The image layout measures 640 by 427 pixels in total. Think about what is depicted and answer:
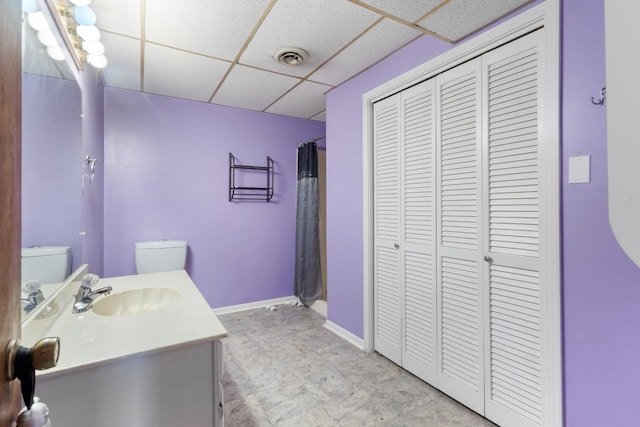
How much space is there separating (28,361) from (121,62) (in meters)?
2.46

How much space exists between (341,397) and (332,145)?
2.03m

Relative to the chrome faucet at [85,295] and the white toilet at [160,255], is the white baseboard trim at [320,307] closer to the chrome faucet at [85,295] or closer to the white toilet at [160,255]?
the white toilet at [160,255]

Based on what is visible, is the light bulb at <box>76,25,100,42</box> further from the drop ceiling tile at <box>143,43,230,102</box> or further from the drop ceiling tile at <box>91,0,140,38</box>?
the drop ceiling tile at <box>143,43,230,102</box>

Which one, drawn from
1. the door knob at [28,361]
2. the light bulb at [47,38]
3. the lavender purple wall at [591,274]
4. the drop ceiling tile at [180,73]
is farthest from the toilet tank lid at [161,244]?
the lavender purple wall at [591,274]

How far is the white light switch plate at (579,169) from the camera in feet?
4.04

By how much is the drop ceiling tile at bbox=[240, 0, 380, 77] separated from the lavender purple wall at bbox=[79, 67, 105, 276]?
41.2 inches

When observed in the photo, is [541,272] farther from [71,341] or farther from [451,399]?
[71,341]

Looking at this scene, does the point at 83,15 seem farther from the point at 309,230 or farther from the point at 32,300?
the point at 309,230

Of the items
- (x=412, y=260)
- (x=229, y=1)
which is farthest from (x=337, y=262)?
(x=229, y=1)

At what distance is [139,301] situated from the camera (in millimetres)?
1594

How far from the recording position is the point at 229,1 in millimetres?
1562

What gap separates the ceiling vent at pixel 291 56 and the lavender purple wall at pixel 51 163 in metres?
1.22

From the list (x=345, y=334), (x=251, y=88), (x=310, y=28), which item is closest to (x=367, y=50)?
(x=310, y=28)

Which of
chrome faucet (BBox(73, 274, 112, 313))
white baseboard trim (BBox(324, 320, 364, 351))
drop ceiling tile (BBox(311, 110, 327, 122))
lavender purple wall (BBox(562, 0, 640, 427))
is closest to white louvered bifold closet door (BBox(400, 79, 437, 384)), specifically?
white baseboard trim (BBox(324, 320, 364, 351))
